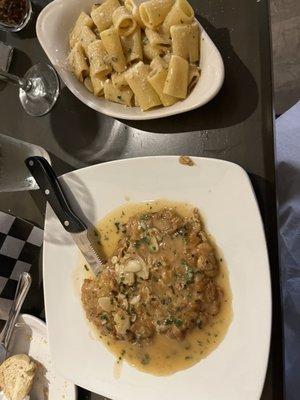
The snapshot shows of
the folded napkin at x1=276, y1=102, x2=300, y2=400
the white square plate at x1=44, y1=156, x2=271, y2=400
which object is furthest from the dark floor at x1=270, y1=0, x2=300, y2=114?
the white square plate at x1=44, y1=156, x2=271, y2=400

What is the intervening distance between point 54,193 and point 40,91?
48 cm

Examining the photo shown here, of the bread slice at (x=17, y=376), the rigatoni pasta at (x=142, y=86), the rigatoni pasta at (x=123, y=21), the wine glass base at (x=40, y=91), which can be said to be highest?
the rigatoni pasta at (x=123, y=21)

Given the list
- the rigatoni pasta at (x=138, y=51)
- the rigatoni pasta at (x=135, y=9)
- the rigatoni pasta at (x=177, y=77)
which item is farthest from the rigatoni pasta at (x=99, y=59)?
the rigatoni pasta at (x=177, y=77)

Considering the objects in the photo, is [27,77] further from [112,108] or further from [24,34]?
[112,108]

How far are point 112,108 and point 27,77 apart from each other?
0.51 meters

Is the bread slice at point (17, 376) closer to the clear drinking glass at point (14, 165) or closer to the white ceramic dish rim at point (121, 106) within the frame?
the clear drinking glass at point (14, 165)

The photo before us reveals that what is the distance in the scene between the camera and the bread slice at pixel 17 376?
174 centimetres

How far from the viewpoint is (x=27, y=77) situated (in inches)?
78.5

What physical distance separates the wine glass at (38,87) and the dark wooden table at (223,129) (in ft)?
0.14

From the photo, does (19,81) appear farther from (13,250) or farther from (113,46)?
(13,250)

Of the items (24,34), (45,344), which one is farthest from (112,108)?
(45,344)

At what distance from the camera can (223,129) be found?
158cm

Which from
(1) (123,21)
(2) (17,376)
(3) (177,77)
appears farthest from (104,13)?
(2) (17,376)

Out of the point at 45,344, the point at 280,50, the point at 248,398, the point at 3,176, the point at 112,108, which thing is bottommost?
the point at 45,344
